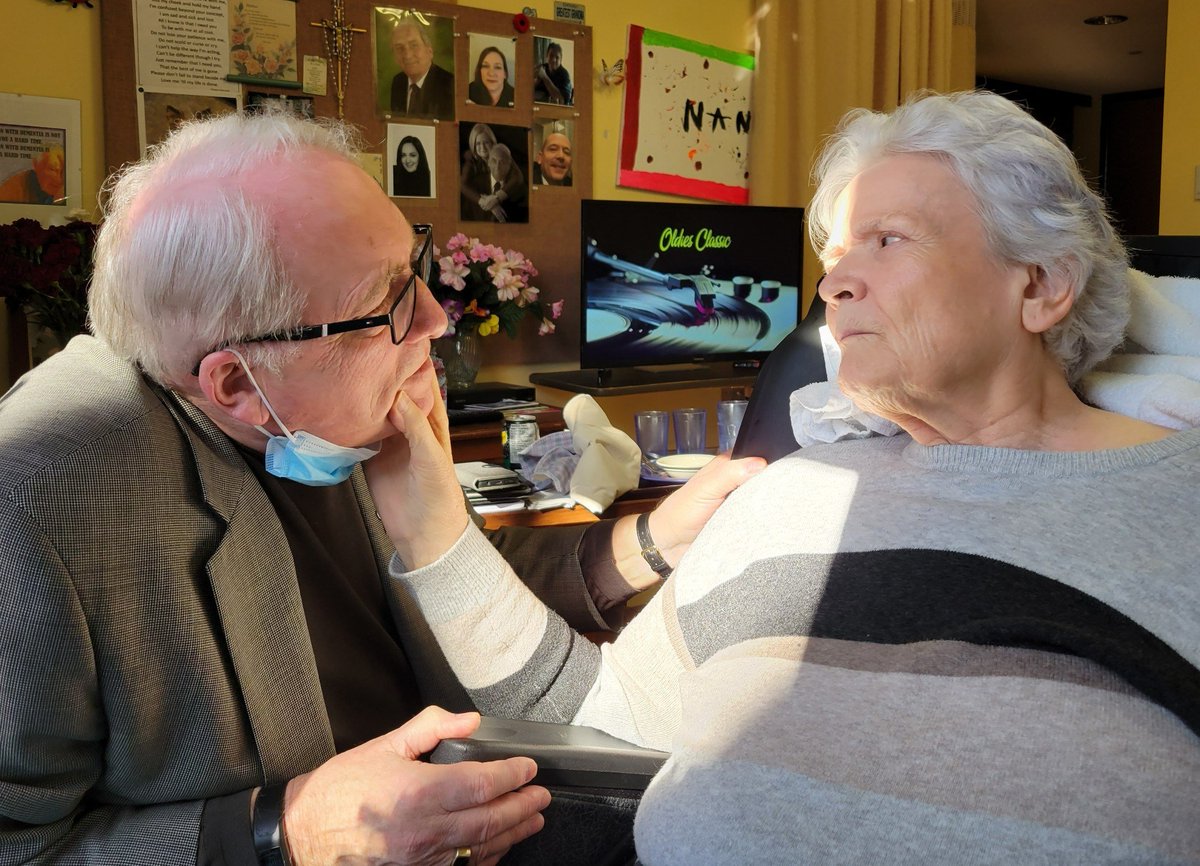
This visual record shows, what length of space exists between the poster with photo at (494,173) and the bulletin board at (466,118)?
0.02 metres

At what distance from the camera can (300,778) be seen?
1.07 meters

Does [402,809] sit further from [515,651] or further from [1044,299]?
[1044,299]

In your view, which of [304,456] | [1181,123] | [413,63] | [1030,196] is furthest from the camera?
[1181,123]

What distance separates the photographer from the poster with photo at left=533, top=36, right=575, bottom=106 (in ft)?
12.2

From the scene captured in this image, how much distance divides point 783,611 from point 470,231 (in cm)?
275

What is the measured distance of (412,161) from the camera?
11.5ft

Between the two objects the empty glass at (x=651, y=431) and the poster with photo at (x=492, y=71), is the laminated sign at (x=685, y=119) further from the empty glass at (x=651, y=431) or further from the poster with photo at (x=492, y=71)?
the empty glass at (x=651, y=431)

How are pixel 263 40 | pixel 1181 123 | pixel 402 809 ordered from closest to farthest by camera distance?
pixel 402 809, pixel 263 40, pixel 1181 123

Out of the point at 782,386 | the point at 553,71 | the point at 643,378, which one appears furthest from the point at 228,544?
the point at 553,71

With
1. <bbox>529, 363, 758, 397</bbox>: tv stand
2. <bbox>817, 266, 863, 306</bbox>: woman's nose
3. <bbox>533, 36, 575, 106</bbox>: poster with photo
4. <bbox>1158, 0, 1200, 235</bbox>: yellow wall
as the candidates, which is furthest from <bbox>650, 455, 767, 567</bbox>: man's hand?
<bbox>1158, 0, 1200, 235</bbox>: yellow wall

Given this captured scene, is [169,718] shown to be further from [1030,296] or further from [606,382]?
[606,382]

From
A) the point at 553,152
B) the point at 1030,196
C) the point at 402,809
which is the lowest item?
the point at 402,809

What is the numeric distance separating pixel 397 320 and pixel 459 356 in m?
2.10

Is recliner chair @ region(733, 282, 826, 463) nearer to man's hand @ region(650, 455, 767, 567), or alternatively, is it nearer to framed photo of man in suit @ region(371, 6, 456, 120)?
man's hand @ region(650, 455, 767, 567)
